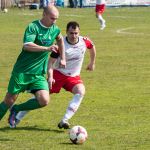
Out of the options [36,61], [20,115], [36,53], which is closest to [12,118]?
[20,115]

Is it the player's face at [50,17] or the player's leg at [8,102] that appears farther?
the player's leg at [8,102]

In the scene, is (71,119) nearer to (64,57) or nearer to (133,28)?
(64,57)

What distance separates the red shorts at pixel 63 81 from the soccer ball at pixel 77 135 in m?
1.31

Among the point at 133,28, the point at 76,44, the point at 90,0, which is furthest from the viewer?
the point at 90,0

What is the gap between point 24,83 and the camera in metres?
9.99

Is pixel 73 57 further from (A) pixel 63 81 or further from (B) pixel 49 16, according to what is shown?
(B) pixel 49 16

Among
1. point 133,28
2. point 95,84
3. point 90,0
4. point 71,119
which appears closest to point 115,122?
point 71,119

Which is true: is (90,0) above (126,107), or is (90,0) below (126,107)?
below

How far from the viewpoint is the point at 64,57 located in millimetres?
10180

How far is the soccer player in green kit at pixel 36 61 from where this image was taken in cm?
971

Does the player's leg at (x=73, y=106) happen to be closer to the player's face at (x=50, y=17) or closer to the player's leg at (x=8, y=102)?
the player's leg at (x=8, y=102)

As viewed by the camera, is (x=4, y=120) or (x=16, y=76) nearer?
(x=16, y=76)

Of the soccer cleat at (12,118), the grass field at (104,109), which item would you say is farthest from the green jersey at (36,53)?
the grass field at (104,109)

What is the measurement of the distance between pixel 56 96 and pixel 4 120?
113 inches
